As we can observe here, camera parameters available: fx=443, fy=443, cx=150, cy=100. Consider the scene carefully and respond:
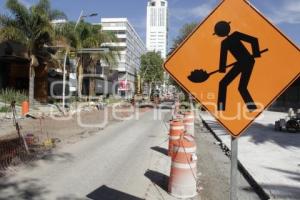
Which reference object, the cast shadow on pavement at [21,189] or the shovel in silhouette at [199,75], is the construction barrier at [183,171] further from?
the shovel in silhouette at [199,75]

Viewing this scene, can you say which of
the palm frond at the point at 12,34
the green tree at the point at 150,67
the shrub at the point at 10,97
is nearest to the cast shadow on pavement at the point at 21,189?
the shrub at the point at 10,97

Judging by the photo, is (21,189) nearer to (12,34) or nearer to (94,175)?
(94,175)

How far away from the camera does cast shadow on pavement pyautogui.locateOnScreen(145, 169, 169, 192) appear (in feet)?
29.3

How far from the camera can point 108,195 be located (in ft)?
26.4

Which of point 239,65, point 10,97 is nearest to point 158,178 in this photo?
point 239,65

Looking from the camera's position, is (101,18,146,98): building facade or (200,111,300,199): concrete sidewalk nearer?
(200,111,300,199): concrete sidewalk

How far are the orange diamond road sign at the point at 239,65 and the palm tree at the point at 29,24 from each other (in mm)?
29603

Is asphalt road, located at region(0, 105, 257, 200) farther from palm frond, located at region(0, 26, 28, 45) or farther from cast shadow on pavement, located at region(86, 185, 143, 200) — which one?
palm frond, located at region(0, 26, 28, 45)

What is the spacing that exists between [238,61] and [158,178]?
5.58m

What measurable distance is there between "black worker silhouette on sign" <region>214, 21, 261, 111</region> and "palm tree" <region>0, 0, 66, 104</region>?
97.5ft

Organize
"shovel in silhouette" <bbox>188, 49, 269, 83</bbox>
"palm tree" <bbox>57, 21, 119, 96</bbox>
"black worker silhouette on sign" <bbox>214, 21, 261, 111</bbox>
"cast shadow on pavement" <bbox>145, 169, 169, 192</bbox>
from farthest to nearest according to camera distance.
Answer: "palm tree" <bbox>57, 21, 119, 96</bbox>, "cast shadow on pavement" <bbox>145, 169, 169, 192</bbox>, "shovel in silhouette" <bbox>188, 49, 269, 83</bbox>, "black worker silhouette on sign" <bbox>214, 21, 261, 111</bbox>

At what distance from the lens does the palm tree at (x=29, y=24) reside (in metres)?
32.6

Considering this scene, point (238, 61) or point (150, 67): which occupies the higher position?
point (150, 67)

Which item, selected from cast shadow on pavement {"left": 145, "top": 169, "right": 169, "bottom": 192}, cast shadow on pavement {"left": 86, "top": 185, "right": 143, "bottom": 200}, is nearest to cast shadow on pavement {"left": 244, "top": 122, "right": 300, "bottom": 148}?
cast shadow on pavement {"left": 145, "top": 169, "right": 169, "bottom": 192}
